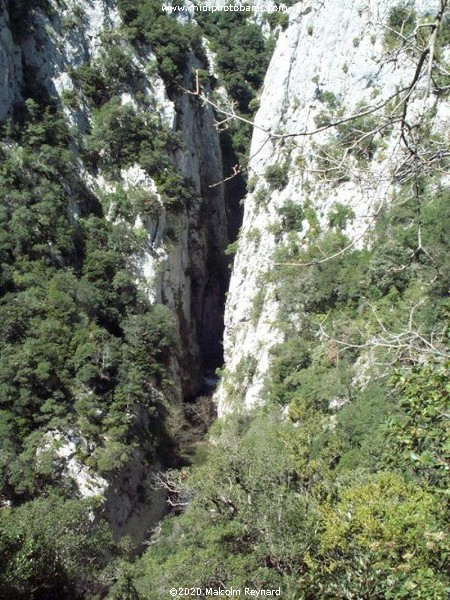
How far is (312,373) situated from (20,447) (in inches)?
401

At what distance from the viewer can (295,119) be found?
2969 cm

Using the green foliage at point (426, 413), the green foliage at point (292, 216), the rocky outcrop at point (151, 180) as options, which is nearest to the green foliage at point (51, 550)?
the rocky outcrop at point (151, 180)

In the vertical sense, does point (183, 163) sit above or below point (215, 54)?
below

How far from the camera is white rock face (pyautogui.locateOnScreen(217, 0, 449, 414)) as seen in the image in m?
25.5

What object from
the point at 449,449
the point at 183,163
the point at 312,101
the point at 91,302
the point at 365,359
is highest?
the point at 312,101

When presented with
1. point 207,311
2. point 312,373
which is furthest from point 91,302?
point 207,311

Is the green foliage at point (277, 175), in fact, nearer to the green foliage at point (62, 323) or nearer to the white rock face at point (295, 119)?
the white rock face at point (295, 119)

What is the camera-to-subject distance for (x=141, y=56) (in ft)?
105

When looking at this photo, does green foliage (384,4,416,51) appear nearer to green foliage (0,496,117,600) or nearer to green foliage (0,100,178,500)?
green foliage (0,496,117,600)

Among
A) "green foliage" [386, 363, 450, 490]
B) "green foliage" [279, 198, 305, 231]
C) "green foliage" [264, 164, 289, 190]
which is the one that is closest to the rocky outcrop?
"green foliage" [264, 164, 289, 190]

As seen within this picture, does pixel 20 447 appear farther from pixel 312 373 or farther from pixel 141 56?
pixel 141 56

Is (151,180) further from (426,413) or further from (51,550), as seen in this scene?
(426,413)

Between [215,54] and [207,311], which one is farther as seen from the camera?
[215,54]

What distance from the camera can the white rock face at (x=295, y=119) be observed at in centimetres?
2550
